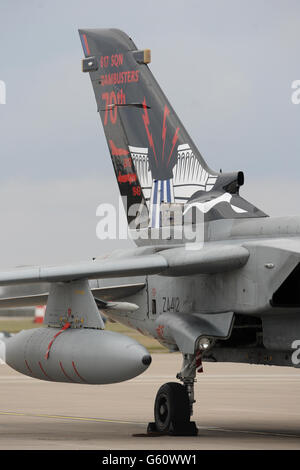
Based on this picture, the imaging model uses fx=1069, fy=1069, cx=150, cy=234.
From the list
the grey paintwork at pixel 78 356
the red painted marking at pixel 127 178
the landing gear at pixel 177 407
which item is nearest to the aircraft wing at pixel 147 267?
the grey paintwork at pixel 78 356

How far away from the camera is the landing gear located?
15.9 meters

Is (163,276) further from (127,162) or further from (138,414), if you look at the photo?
(138,414)

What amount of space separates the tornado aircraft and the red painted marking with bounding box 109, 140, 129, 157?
0.02 metres

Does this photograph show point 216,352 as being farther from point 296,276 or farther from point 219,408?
point 219,408

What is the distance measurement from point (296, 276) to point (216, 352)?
2571mm

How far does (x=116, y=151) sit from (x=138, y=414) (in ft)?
17.1

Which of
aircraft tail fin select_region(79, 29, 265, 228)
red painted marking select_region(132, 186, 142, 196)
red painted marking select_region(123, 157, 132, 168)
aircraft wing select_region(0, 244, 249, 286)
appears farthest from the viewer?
red painted marking select_region(123, 157, 132, 168)

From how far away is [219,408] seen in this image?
2222 centimetres

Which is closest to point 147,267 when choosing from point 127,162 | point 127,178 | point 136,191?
point 136,191

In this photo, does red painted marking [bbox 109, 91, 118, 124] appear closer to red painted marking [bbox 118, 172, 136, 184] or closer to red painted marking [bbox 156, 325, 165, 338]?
red painted marking [bbox 118, 172, 136, 184]

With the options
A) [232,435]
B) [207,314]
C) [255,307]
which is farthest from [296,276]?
[232,435]

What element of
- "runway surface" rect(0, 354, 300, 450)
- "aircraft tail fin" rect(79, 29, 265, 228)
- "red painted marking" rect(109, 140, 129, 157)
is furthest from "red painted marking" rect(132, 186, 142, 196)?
"runway surface" rect(0, 354, 300, 450)

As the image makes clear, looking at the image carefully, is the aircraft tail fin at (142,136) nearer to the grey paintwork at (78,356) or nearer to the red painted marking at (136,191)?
the red painted marking at (136,191)
